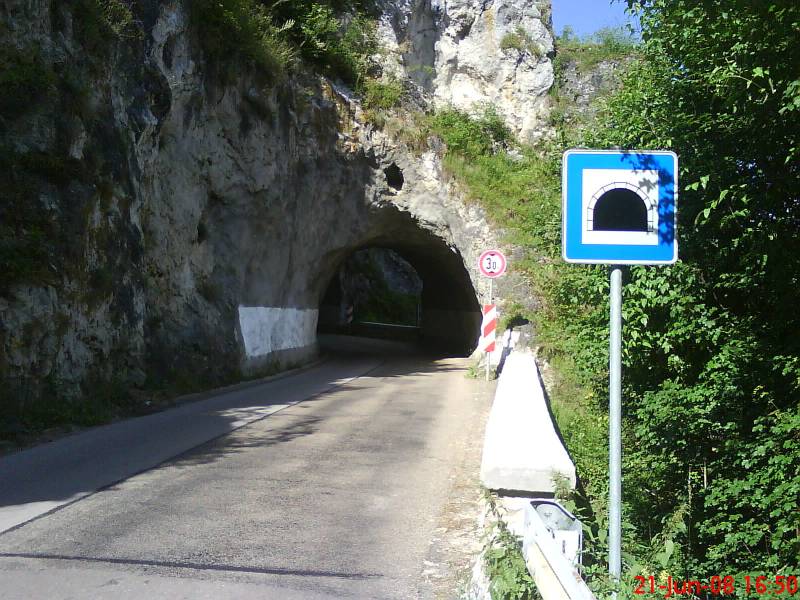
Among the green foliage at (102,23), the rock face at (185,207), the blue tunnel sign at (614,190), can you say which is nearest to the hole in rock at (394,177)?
the rock face at (185,207)

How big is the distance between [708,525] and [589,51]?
92.0ft

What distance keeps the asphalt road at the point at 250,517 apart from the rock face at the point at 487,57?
21521mm

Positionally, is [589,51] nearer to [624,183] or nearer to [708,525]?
[708,525]

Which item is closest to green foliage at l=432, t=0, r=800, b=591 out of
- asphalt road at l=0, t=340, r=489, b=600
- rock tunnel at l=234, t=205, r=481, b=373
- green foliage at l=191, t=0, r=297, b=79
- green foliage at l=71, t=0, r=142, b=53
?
asphalt road at l=0, t=340, r=489, b=600

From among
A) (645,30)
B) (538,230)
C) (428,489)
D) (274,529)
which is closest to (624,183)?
(274,529)

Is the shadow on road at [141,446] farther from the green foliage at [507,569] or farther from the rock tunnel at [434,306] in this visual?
the rock tunnel at [434,306]

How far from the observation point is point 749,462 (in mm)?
6938

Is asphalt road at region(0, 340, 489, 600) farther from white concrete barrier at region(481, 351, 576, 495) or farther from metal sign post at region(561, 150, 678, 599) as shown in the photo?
metal sign post at region(561, 150, 678, 599)

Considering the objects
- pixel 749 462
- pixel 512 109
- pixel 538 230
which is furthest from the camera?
pixel 512 109

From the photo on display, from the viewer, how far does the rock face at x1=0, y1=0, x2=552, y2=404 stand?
10.7 metres

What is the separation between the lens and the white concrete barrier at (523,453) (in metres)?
4.91

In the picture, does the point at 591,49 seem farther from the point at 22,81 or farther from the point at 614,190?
the point at 614,190

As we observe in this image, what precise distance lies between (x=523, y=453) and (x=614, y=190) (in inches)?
87.9
